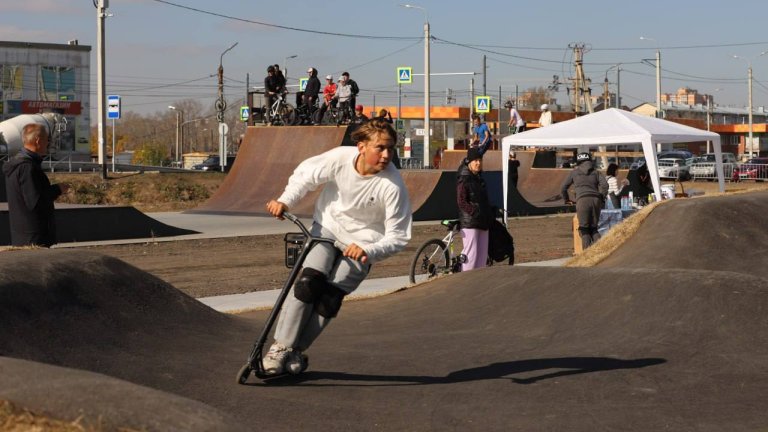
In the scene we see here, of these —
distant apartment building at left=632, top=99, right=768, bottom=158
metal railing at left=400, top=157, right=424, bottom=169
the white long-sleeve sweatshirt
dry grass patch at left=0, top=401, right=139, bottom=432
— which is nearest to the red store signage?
metal railing at left=400, top=157, right=424, bottom=169

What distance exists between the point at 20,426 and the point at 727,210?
13839mm

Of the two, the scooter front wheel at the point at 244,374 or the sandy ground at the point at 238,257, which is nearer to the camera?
the scooter front wheel at the point at 244,374

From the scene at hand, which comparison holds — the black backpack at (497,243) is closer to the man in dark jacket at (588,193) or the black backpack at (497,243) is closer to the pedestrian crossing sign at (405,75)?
the man in dark jacket at (588,193)

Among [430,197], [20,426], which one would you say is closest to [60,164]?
[430,197]

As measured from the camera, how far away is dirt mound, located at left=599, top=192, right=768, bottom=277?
45.0 feet

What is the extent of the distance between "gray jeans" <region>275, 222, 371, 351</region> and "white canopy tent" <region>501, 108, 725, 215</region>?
15.7 metres

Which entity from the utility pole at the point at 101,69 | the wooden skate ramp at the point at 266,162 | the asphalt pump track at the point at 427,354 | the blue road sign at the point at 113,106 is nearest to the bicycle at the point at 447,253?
the asphalt pump track at the point at 427,354

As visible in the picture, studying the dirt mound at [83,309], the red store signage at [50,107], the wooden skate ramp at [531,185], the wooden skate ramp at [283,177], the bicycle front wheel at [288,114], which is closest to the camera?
the dirt mound at [83,309]

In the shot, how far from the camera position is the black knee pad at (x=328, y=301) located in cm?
637

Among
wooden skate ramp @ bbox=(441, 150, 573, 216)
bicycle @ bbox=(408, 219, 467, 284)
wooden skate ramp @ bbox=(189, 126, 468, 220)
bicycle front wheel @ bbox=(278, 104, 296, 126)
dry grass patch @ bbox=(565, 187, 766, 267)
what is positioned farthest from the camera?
bicycle front wheel @ bbox=(278, 104, 296, 126)

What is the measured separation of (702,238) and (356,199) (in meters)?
9.16

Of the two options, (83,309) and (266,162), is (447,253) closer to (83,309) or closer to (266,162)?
(83,309)

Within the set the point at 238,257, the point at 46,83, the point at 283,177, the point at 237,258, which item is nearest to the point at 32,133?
the point at 237,258

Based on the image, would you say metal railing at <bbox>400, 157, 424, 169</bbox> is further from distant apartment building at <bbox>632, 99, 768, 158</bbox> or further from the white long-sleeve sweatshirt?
the white long-sleeve sweatshirt
